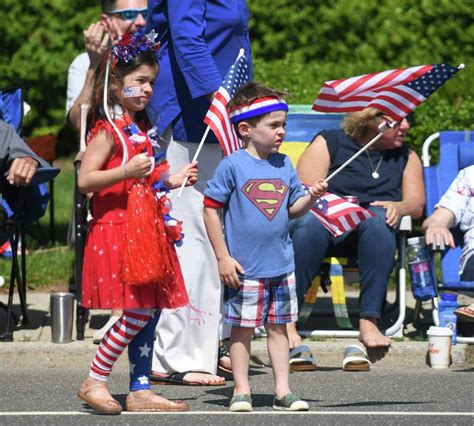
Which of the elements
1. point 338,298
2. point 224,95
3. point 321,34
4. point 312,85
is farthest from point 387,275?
point 321,34

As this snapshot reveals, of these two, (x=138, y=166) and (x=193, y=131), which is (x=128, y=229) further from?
(x=193, y=131)

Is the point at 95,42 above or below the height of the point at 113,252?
above

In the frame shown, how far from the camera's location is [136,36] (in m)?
6.84

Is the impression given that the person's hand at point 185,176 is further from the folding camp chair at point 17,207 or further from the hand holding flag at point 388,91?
the folding camp chair at point 17,207

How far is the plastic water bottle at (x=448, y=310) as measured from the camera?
850 cm

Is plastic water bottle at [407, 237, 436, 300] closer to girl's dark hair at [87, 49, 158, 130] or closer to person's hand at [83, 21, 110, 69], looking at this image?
person's hand at [83, 21, 110, 69]

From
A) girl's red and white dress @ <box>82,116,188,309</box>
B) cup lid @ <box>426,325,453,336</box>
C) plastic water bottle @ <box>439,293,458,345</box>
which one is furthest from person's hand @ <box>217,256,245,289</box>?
plastic water bottle @ <box>439,293,458,345</box>

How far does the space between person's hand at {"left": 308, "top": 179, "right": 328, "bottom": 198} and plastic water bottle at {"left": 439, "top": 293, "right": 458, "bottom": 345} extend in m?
2.15

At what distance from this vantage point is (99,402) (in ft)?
21.7

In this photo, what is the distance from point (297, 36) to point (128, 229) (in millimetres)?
7178

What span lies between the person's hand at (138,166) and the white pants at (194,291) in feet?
3.45

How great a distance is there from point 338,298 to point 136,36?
2543mm

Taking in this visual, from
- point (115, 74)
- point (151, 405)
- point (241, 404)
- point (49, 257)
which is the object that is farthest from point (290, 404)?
point (49, 257)

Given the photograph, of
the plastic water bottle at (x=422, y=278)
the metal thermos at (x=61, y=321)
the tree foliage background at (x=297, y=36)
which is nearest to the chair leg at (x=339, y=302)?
the plastic water bottle at (x=422, y=278)
